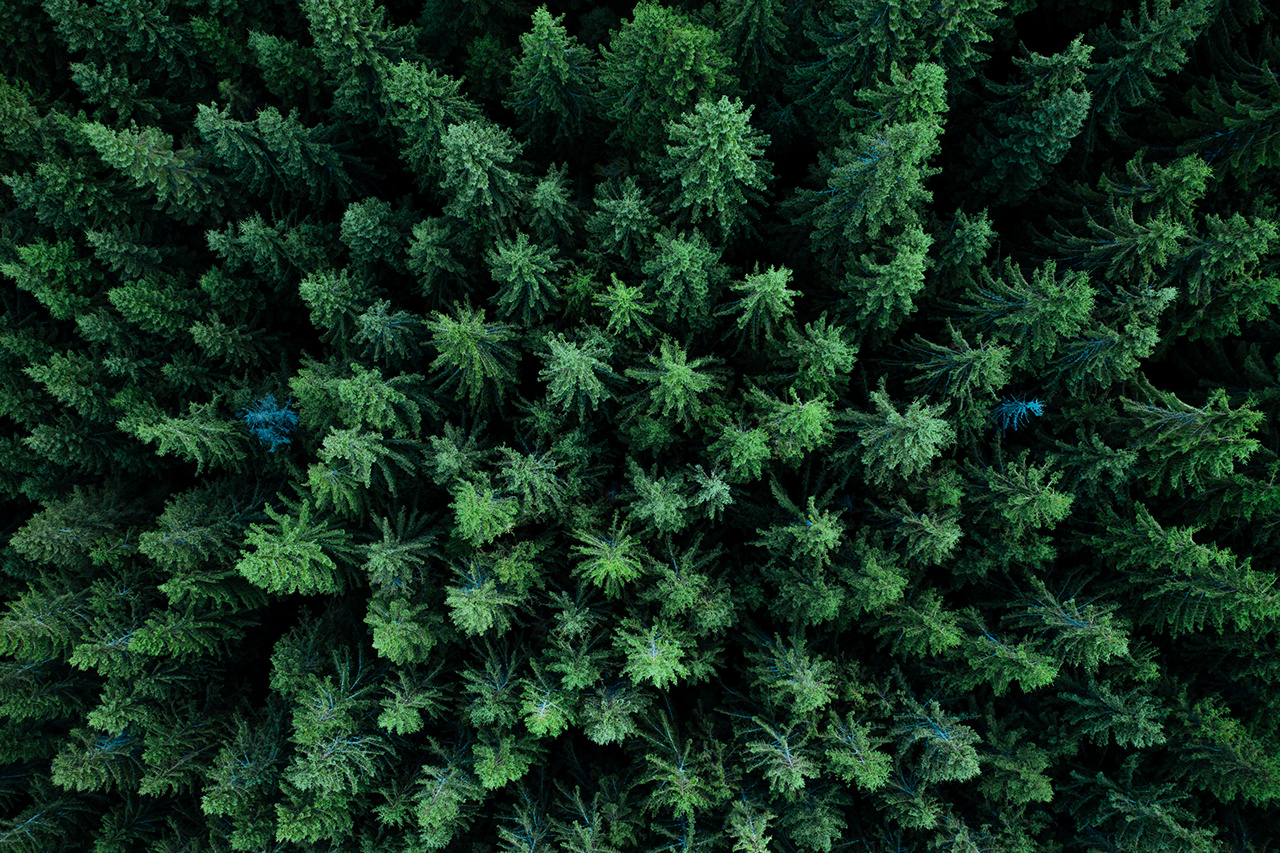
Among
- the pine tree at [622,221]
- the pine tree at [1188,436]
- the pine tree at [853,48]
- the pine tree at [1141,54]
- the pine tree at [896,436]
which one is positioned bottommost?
the pine tree at [896,436]

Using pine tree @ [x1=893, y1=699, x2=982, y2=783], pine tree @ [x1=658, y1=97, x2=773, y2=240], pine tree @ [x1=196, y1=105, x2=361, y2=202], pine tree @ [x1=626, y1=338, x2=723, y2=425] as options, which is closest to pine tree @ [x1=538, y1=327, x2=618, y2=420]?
pine tree @ [x1=626, y1=338, x2=723, y2=425]

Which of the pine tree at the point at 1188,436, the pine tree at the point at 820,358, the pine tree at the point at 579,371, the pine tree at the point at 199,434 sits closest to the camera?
the pine tree at the point at 1188,436

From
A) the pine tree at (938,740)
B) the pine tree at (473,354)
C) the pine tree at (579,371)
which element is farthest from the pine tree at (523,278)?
the pine tree at (938,740)

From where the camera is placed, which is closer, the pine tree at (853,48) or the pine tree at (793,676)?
the pine tree at (853,48)

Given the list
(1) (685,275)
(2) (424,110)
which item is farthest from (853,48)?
(2) (424,110)

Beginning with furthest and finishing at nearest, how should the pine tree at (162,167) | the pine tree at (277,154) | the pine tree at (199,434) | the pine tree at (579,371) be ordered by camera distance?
1. the pine tree at (277,154)
2. the pine tree at (199,434)
3. the pine tree at (162,167)
4. the pine tree at (579,371)

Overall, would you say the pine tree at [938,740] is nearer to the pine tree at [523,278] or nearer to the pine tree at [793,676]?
the pine tree at [793,676]

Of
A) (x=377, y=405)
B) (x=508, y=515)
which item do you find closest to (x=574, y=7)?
(x=377, y=405)

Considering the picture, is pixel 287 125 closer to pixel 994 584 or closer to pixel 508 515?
pixel 508 515

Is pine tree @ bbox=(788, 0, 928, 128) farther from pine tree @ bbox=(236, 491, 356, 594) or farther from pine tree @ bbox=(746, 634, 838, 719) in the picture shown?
pine tree @ bbox=(236, 491, 356, 594)

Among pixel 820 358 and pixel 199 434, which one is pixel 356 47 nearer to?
pixel 199 434
